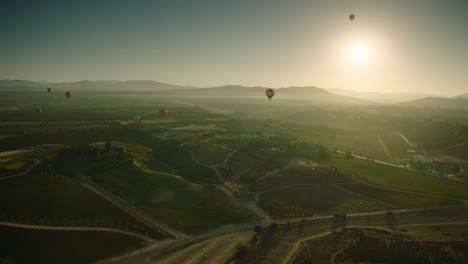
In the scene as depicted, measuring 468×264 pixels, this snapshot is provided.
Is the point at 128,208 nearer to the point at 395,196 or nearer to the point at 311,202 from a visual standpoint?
the point at 311,202

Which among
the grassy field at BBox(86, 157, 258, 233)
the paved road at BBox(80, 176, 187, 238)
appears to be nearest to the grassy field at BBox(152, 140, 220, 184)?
the grassy field at BBox(86, 157, 258, 233)

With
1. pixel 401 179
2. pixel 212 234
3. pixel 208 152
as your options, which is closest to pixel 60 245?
pixel 212 234

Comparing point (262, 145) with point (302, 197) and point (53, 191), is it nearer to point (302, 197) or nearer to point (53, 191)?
point (302, 197)

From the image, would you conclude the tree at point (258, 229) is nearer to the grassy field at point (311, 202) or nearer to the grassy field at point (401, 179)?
the grassy field at point (311, 202)

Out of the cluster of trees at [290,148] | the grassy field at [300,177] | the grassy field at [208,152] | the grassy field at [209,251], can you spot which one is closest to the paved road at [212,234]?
the grassy field at [209,251]

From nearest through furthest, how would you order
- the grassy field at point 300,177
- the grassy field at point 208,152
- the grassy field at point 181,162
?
1. the grassy field at point 300,177
2. the grassy field at point 181,162
3. the grassy field at point 208,152
